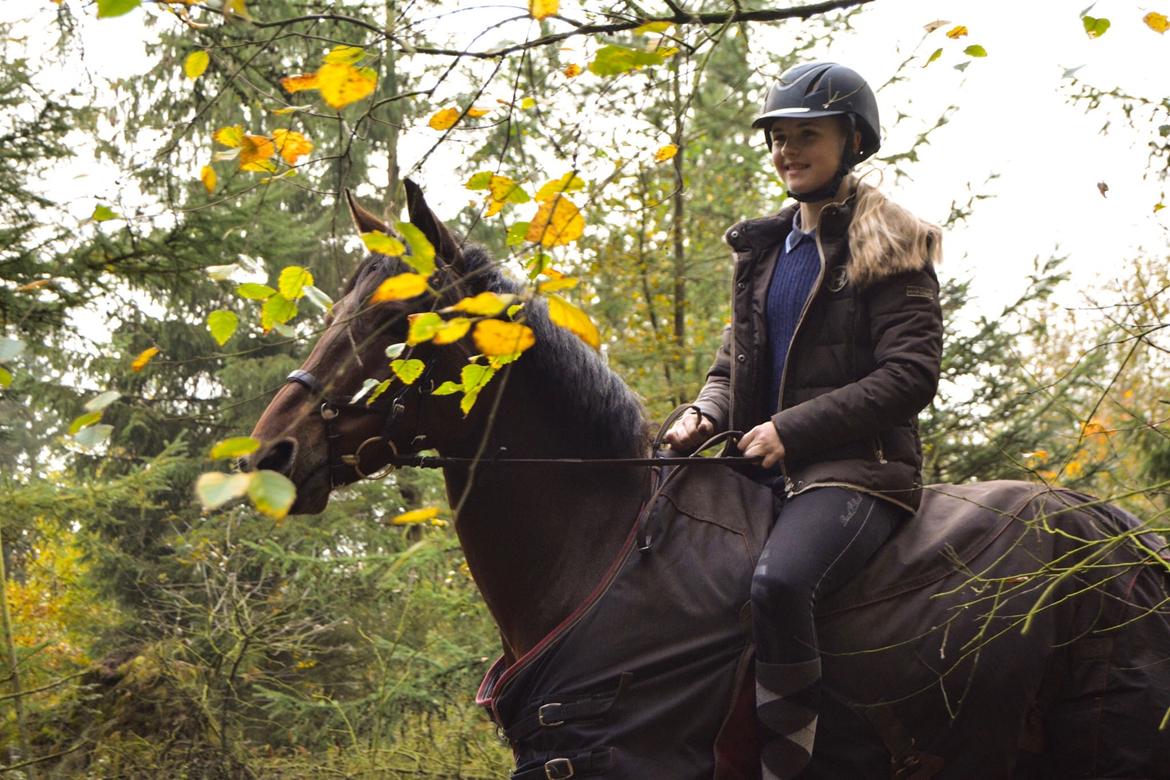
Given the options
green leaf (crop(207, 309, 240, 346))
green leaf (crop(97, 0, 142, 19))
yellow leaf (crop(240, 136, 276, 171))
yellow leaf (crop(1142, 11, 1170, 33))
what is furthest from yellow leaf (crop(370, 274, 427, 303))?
yellow leaf (crop(1142, 11, 1170, 33))

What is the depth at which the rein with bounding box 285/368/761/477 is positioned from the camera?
10.1ft

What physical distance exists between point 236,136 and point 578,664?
6.18 feet

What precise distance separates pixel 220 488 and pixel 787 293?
227cm

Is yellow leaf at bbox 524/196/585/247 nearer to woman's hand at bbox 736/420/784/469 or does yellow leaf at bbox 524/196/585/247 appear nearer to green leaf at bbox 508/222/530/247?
green leaf at bbox 508/222/530/247

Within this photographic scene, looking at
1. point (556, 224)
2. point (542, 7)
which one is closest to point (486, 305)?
point (556, 224)

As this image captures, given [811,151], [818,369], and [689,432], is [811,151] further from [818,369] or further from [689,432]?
[689,432]

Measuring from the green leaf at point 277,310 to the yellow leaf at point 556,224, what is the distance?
0.62 metres

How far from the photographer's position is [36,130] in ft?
21.4

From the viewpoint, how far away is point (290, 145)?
3.11 m

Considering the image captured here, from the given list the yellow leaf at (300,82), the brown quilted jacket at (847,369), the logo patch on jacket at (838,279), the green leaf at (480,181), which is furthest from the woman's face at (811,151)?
the yellow leaf at (300,82)

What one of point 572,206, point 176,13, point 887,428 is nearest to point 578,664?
point 887,428

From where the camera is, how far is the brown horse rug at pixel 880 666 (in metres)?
3.05

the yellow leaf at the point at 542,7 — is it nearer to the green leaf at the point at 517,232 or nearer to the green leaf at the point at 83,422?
the green leaf at the point at 517,232

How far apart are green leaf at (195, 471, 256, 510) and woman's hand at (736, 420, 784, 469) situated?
6.12ft
